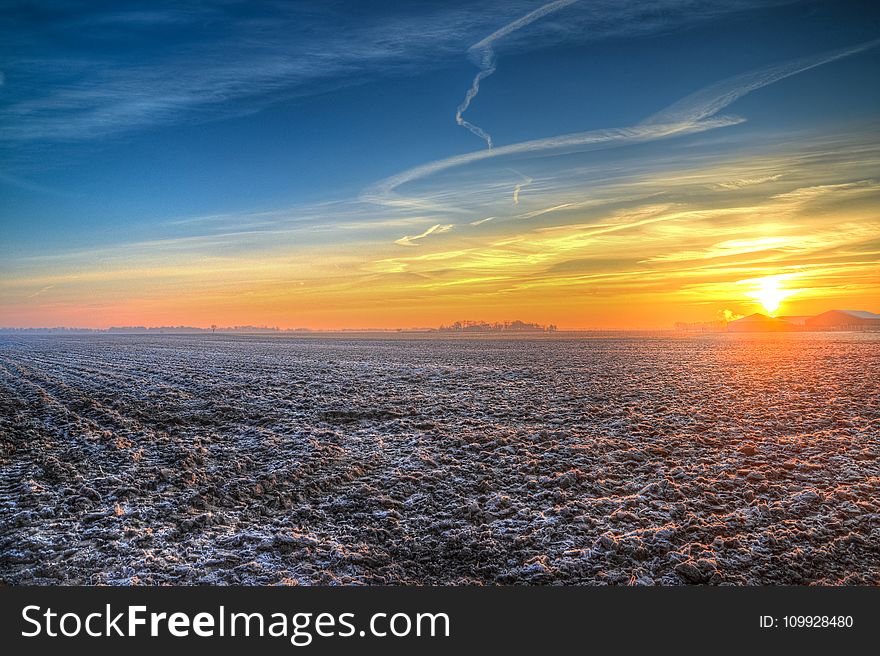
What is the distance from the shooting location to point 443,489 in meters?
10.3

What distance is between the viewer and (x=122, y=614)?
237 inches

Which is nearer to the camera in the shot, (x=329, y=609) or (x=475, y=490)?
(x=329, y=609)

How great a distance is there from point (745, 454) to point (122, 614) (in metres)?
12.6

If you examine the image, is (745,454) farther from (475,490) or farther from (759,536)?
(475,490)

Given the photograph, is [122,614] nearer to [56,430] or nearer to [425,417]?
[425,417]

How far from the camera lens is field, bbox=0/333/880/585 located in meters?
7.20

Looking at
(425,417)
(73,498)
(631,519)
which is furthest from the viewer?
(425,417)

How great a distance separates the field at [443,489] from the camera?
7.20 meters

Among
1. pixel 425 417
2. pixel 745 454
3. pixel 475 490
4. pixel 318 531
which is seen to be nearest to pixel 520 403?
pixel 425 417

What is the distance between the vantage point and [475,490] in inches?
402

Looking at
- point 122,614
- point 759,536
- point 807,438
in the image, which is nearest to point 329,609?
point 122,614

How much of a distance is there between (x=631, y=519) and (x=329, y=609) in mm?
5090

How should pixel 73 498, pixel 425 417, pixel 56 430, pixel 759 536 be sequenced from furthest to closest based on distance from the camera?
pixel 425 417
pixel 56 430
pixel 73 498
pixel 759 536

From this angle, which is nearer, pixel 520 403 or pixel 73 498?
pixel 73 498
